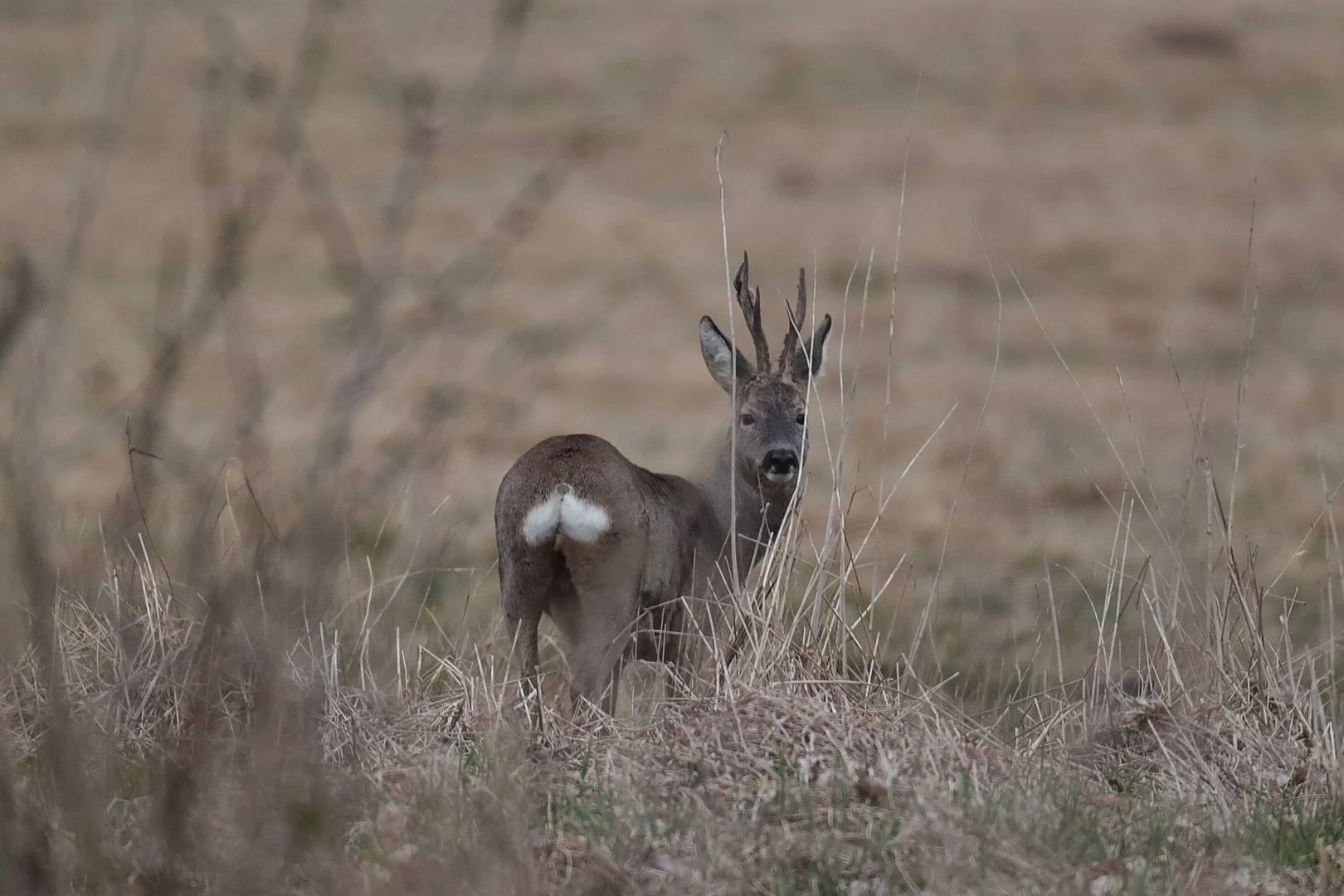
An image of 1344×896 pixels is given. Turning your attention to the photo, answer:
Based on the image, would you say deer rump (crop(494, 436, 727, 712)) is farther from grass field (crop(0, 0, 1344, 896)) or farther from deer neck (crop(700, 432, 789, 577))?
deer neck (crop(700, 432, 789, 577))

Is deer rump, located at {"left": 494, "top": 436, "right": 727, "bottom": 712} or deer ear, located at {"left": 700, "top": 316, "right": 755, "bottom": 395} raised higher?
deer ear, located at {"left": 700, "top": 316, "right": 755, "bottom": 395}

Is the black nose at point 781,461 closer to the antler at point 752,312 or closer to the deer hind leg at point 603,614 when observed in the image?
the antler at point 752,312

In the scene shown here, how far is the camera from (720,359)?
24.3ft

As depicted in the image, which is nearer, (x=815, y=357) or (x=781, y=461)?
(x=781, y=461)

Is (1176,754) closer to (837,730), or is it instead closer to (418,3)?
(837,730)

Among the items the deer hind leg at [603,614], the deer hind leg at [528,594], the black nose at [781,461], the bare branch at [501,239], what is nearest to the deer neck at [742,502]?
the black nose at [781,461]

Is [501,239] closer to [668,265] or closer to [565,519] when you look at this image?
[565,519]

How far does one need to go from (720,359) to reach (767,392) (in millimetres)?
310

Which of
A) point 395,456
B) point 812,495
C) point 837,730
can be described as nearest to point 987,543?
point 837,730

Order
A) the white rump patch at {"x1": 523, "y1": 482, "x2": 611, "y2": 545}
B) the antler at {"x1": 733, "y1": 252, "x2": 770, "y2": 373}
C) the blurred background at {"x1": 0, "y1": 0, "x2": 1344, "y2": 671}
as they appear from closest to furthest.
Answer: the blurred background at {"x1": 0, "y1": 0, "x2": 1344, "y2": 671}, the white rump patch at {"x1": 523, "y1": 482, "x2": 611, "y2": 545}, the antler at {"x1": 733, "y1": 252, "x2": 770, "y2": 373}

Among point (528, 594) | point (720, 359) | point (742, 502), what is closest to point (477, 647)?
point (528, 594)

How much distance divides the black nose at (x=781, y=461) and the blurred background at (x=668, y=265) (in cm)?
37

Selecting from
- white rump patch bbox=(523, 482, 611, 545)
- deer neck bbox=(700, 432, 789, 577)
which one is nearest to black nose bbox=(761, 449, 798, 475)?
deer neck bbox=(700, 432, 789, 577)

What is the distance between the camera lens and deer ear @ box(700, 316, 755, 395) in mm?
7324
